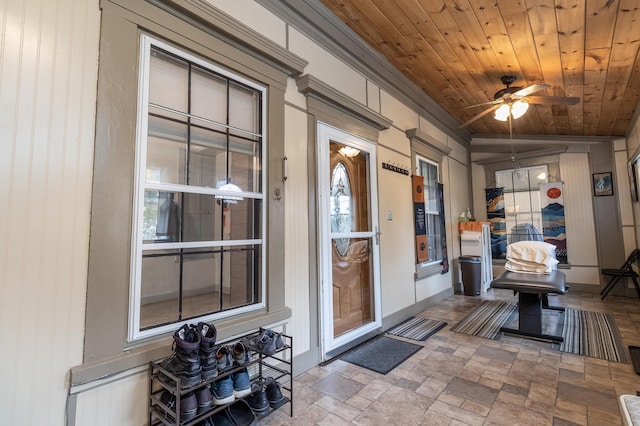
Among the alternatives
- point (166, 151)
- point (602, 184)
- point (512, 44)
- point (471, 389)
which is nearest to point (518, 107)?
point (512, 44)

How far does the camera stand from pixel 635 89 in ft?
12.8

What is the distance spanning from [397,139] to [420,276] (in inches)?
82.3

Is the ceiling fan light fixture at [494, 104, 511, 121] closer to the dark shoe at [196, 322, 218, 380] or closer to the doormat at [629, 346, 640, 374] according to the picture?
the doormat at [629, 346, 640, 374]

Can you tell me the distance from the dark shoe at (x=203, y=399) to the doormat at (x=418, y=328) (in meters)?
2.56

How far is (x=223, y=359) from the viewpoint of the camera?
178cm

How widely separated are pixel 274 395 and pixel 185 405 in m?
0.70

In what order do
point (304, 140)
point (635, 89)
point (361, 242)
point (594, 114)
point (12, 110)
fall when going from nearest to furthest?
1. point (12, 110)
2. point (304, 140)
3. point (361, 242)
4. point (635, 89)
5. point (594, 114)

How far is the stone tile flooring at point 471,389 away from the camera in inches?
81.4

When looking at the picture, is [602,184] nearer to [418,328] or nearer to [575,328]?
[575,328]

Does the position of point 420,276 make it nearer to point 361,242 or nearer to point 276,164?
point 361,242

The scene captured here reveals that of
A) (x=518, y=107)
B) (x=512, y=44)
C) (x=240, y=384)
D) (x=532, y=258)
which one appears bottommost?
(x=240, y=384)

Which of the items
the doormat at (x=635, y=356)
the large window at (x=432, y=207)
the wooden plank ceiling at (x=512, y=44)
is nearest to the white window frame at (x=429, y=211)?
the large window at (x=432, y=207)

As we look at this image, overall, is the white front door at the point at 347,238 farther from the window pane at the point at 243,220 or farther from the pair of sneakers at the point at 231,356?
the pair of sneakers at the point at 231,356

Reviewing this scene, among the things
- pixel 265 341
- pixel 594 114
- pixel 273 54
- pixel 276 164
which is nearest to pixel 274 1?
pixel 273 54
